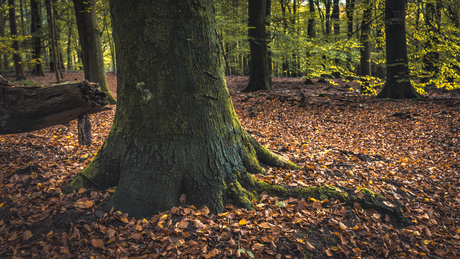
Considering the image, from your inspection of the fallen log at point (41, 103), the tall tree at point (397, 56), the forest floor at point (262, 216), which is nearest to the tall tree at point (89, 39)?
the forest floor at point (262, 216)

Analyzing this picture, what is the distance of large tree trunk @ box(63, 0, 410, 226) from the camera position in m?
2.88

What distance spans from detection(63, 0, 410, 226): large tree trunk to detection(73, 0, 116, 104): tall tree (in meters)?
5.97

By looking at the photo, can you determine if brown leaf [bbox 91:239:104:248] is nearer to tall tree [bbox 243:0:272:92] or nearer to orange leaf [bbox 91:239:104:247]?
orange leaf [bbox 91:239:104:247]

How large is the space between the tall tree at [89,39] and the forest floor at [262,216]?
11.6ft

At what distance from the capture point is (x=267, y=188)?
11.0 feet

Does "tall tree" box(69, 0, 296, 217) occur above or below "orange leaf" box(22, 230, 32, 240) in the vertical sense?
above

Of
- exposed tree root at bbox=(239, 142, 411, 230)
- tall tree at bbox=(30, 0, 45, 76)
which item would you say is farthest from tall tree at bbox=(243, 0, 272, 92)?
tall tree at bbox=(30, 0, 45, 76)

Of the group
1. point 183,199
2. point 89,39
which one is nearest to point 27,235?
point 183,199

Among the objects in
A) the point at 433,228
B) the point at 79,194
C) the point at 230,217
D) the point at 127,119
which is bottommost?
the point at 433,228

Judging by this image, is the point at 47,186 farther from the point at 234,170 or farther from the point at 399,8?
the point at 399,8

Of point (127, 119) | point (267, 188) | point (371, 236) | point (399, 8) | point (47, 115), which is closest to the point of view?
point (371, 236)

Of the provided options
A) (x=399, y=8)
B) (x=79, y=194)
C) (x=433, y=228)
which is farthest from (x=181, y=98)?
(x=399, y=8)

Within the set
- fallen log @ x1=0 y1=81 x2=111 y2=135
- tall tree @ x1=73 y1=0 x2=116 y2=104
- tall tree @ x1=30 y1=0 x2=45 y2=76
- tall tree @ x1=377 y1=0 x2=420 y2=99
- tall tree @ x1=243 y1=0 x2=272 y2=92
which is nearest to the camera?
fallen log @ x1=0 y1=81 x2=111 y2=135

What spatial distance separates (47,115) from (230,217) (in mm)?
3702
